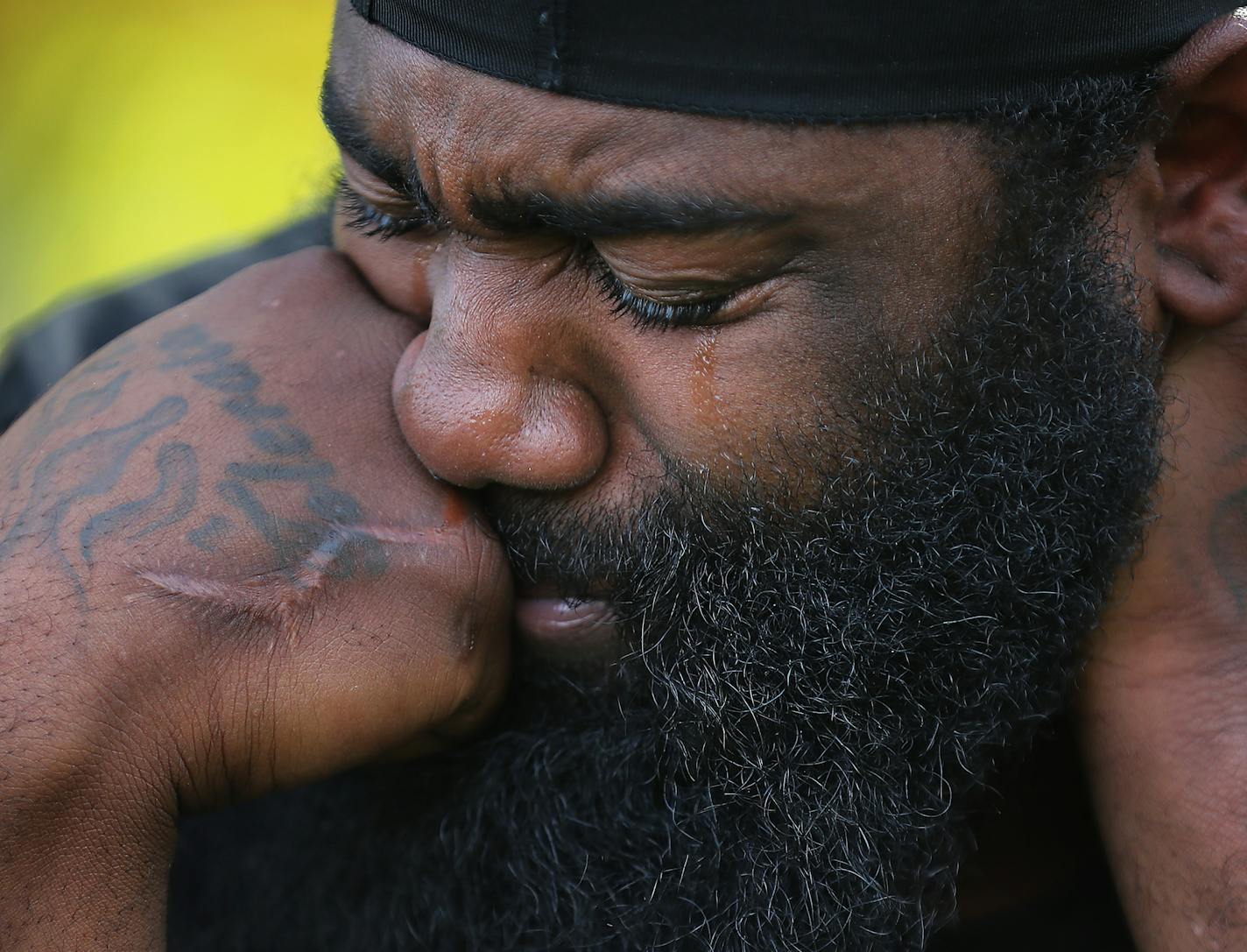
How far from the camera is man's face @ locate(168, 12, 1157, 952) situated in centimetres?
153

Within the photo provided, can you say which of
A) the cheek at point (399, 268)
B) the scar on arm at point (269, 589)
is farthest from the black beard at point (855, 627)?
the cheek at point (399, 268)

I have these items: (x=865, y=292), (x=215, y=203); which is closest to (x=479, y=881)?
(x=865, y=292)

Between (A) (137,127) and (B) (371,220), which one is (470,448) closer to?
(B) (371,220)

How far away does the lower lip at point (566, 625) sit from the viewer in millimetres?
1797

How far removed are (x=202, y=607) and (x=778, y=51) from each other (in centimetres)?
96

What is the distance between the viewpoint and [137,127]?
5070mm

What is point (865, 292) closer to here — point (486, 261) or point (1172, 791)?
point (486, 261)

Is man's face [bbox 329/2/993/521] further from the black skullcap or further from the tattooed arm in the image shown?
the tattooed arm

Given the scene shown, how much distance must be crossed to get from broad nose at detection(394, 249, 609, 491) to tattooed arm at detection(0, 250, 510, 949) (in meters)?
0.11

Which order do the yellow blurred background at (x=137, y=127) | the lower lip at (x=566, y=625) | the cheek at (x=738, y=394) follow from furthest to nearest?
the yellow blurred background at (x=137, y=127) < the lower lip at (x=566, y=625) < the cheek at (x=738, y=394)

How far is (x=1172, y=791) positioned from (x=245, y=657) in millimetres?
1249

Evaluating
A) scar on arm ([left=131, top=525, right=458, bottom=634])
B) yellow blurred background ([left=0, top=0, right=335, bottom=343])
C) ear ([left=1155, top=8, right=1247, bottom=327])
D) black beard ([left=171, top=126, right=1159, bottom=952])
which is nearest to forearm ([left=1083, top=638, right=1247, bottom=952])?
black beard ([left=171, top=126, right=1159, bottom=952])

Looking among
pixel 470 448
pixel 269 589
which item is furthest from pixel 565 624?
pixel 269 589

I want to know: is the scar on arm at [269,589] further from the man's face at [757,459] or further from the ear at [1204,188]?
the ear at [1204,188]
